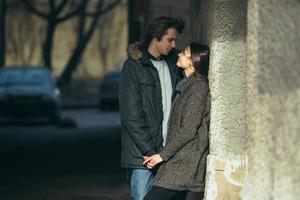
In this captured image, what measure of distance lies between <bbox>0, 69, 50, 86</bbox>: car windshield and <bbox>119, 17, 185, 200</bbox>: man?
1914 cm

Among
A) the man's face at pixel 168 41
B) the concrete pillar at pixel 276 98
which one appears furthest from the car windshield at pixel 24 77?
the concrete pillar at pixel 276 98

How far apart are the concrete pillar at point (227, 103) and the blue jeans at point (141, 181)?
434 millimetres

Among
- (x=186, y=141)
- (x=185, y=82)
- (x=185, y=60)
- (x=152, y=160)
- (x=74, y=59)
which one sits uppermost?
(x=185, y=60)

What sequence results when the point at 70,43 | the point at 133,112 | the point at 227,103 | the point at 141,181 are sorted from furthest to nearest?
the point at 70,43
the point at 141,181
the point at 133,112
the point at 227,103

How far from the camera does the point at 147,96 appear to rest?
7180mm

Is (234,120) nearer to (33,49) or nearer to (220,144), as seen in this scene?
(220,144)

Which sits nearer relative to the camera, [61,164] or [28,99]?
[61,164]

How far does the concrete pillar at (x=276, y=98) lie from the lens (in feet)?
19.3

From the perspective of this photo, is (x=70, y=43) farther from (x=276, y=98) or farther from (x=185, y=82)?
(x=276, y=98)

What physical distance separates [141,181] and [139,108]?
48 cm

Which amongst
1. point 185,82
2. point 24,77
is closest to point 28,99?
point 24,77

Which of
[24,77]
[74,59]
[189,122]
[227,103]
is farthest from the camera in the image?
[74,59]

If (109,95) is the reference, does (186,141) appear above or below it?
above

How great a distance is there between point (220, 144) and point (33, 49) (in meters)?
46.5
